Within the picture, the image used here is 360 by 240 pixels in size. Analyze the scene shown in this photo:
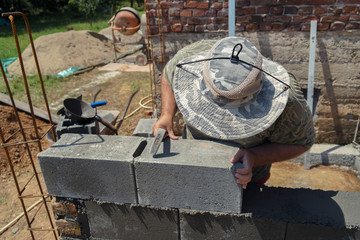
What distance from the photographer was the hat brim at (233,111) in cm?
164

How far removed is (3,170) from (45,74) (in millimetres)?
5587

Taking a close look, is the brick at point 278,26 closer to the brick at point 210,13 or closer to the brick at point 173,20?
the brick at point 210,13

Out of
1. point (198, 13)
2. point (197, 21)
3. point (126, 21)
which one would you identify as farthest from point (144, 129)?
point (126, 21)

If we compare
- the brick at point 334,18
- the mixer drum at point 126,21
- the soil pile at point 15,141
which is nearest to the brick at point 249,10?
the brick at point 334,18

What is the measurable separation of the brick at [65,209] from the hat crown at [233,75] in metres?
1.49

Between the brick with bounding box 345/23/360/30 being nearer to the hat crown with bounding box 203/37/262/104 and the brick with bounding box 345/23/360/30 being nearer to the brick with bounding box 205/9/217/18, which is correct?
the brick with bounding box 205/9/217/18

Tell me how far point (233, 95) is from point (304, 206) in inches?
41.8

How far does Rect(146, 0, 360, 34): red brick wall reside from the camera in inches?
149

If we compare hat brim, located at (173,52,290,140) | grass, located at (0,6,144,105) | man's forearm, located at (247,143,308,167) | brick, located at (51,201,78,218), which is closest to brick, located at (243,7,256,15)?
hat brim, located at (173,52,290,140)

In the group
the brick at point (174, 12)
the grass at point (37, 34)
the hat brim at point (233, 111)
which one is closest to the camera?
the hat brim at point (233, 111)

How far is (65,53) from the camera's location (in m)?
10.4

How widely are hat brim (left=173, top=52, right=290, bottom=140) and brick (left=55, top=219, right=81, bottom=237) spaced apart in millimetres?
1451

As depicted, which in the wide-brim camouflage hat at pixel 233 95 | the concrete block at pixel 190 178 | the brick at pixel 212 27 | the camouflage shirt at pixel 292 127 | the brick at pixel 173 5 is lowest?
the concrete block at pixel 190 178

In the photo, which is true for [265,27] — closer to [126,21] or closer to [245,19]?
[245,19]
